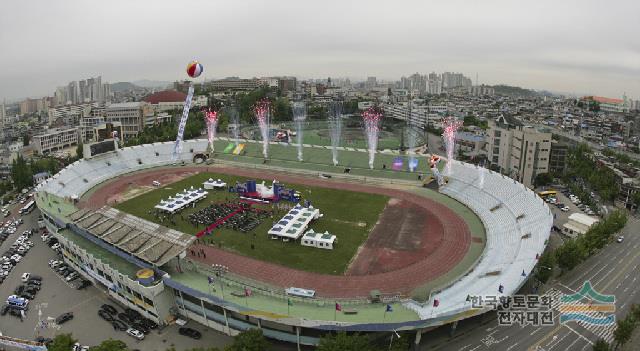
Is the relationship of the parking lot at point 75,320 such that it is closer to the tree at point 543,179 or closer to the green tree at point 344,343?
the green tree at point 344,343

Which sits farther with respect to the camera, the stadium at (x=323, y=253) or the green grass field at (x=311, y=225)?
the green grass field at (x=311, y=225)

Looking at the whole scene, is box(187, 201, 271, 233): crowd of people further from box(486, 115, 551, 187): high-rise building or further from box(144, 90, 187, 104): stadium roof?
box(144, 90, 187, 104): stadium roof

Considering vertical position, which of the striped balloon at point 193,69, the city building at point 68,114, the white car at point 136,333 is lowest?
the white car at point 136,333

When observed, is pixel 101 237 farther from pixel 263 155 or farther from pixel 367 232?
pixel 263 155

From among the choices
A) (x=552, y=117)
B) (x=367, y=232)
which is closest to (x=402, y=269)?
(x=367, y=232)

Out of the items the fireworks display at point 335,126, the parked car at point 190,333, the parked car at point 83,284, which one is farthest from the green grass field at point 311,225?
the fireworks display at point 335,126

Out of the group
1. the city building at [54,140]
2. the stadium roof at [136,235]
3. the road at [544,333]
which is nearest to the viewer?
the road at [544,333]

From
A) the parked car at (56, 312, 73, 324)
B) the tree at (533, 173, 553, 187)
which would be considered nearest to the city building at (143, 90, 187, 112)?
the parked car at (56, 312, 73, 324)
